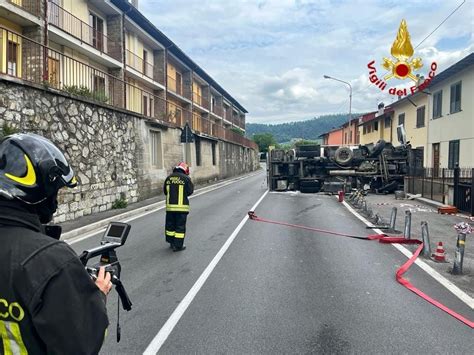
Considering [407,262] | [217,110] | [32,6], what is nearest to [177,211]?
[407,262]

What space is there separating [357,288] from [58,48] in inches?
692

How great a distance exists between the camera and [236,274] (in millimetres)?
6359

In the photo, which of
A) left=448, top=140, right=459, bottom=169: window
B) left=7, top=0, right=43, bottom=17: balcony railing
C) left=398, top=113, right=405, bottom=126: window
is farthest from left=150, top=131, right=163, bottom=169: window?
left=398, top=113, right=405, bottom=126: window

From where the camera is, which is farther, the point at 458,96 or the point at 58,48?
the point at 458,96

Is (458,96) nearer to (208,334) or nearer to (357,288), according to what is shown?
(357,288)

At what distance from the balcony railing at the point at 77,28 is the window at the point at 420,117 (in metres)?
20.4

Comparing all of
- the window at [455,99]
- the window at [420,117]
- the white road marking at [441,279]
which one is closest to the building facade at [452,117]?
the window at [455,99]

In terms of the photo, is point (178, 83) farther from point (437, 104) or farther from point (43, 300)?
point (43, 300)

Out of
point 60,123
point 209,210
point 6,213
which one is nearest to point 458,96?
point 209,210

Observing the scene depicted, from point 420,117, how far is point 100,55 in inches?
836

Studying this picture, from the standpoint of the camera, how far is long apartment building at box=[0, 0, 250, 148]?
47.1 ft

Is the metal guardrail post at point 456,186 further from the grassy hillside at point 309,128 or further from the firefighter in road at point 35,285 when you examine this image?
the grassy hillside at point 309,128

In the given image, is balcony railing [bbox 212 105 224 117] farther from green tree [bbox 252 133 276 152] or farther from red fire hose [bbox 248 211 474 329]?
green tree [bbox 252 133 276 152]

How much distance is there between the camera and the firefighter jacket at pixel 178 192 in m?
7.92
